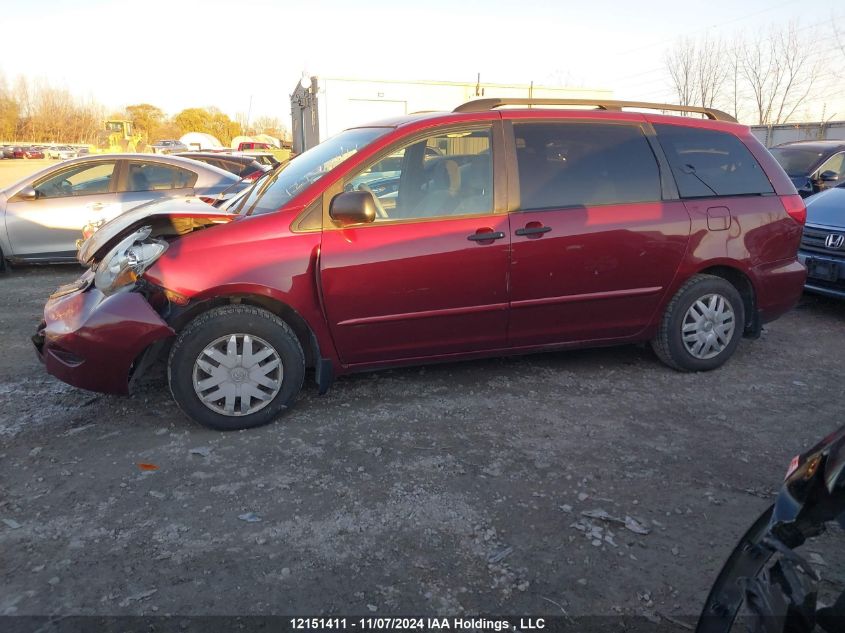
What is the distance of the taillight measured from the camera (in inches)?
183

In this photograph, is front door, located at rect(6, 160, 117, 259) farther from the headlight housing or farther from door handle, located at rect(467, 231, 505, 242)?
door handle, located at rect(467, 231, 505, 242)

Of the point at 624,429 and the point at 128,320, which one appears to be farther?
the point at 624,429

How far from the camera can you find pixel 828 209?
6.54 m

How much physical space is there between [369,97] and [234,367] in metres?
23.6

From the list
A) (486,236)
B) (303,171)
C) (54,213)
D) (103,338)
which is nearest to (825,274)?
(486,236)

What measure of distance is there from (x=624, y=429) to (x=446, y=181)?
1830 mm

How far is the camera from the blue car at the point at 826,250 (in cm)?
596

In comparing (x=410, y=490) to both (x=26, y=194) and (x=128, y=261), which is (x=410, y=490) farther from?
(x=26, y=194)

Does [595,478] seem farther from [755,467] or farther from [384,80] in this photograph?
[384,80]

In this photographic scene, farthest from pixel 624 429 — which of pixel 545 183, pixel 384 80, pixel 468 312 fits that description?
pixel 384 80

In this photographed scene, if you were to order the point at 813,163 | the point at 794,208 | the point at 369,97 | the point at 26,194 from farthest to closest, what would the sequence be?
the point at 369,97 → the point at 813,163 → the point at 26,194 → the point at 794,208

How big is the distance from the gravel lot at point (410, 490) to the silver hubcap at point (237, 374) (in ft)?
0.60

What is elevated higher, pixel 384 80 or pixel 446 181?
pixel 384 80

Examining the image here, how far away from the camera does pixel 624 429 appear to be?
376 cm
